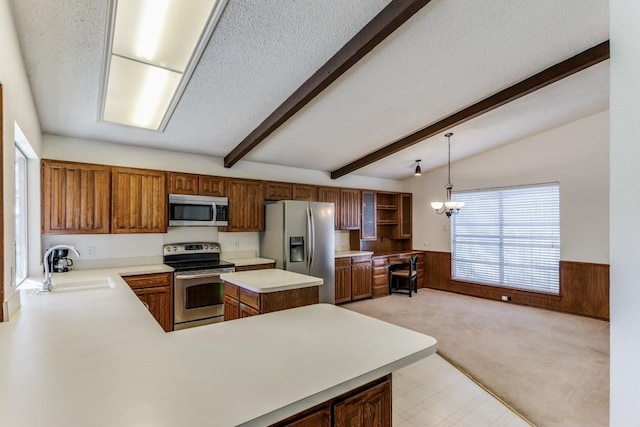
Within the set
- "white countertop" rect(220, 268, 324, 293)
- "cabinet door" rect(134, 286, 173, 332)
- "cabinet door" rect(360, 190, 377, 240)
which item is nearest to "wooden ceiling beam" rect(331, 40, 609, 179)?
"cabinet door" rect(360, 190, 377, 240)

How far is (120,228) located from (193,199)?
0.91 metres

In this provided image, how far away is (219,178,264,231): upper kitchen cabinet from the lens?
460 cm

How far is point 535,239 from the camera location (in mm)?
5410

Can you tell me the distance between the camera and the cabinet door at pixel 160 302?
356 cm

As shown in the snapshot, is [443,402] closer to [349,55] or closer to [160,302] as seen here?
[349,55]

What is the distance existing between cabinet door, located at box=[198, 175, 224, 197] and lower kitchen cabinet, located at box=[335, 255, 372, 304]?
2.31 meters

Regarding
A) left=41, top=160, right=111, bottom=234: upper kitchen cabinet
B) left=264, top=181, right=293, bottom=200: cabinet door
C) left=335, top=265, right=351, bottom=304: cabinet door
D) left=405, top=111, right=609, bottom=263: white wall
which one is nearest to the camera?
left=41, top=160, right=111, bottom=234: upper kitchen cabinet

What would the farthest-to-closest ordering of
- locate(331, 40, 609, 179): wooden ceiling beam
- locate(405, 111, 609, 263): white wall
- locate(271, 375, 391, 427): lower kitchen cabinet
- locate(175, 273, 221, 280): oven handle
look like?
locate(405, 111, 609, 263): white wall < locate(175, 273, 221, 280): oven handle < locate(331, 40, 609, 179): wooden ceiling beam < locate(271, 375, 391, 427): lower kitchen cabinet

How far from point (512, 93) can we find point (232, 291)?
3734 millimetres

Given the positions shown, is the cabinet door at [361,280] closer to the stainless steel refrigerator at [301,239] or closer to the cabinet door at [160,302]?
the stainless steel refrigerator at [301,239]

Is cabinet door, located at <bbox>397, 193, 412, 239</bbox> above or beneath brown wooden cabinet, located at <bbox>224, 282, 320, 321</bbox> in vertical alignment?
above

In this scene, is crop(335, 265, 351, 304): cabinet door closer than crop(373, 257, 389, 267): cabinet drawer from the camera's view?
Yes

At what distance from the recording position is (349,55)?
8.08ft

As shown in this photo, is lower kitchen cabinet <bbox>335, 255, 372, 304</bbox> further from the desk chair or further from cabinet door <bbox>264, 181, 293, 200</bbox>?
cabinet door <bbox>264, 181, 293, 200</bbox>
